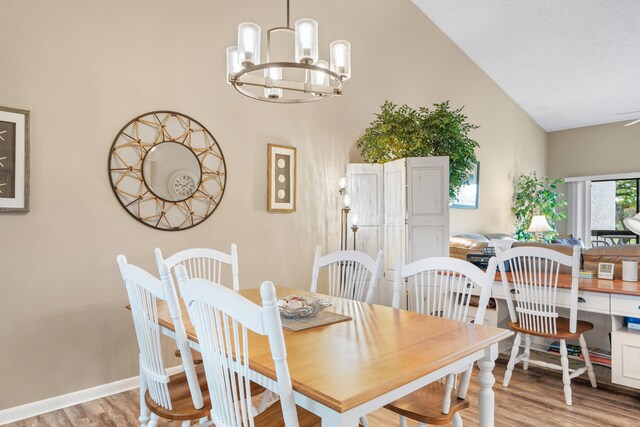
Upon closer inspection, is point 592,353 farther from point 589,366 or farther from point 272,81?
point 272,81

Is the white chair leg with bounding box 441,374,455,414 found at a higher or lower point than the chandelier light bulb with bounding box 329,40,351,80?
lower

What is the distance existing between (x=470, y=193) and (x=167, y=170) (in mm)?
4393

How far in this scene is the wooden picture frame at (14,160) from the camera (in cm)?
252

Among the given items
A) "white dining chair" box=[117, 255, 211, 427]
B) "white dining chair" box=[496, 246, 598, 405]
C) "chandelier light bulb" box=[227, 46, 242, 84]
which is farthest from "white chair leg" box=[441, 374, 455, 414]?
"chandelier light bulb" box=[227, 46, 242, 84]

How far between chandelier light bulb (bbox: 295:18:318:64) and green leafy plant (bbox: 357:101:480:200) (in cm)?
215

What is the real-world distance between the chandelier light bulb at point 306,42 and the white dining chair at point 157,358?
3.86 feet

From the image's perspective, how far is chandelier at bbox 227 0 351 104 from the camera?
1.97 metres

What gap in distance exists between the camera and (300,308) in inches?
73.7

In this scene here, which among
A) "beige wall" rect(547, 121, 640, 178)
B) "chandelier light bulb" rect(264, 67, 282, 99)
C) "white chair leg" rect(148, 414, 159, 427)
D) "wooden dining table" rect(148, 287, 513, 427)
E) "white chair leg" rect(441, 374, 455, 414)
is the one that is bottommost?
"white chair leg" rect(148, 414, 159, 427)

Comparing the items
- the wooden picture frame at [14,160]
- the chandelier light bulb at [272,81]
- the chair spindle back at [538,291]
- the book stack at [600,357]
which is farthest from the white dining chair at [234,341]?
the book stack at [600,357]

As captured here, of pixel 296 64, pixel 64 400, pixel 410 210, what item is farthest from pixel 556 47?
pixel 64 400

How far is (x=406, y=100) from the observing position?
5.19 meters

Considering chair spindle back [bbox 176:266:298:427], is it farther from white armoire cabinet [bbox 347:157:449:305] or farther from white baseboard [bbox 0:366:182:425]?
white armoire cabinet [bbox 347:157:449:305]

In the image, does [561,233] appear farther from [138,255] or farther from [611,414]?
[138,255]
